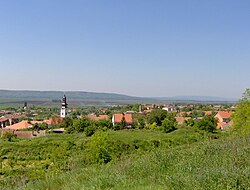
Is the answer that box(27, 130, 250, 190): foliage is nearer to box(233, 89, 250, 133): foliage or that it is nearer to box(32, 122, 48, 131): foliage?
box(233, 89, 250, 133): foliage

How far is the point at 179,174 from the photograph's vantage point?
492 cm

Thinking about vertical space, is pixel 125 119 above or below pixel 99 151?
below

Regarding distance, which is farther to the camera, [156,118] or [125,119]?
[125,119]

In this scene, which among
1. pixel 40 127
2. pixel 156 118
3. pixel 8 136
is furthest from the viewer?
pixel 40 127

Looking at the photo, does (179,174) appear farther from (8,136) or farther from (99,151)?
(8,136)

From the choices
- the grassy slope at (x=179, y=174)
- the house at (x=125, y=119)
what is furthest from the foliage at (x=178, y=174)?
the house at (x=125, y=119)

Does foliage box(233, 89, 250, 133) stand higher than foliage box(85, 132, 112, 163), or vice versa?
foliage box(233, 89, 250, 133)

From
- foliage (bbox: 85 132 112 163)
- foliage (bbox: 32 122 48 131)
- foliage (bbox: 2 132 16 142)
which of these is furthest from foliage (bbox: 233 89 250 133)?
foliage (bbox: 32 122 48 131)

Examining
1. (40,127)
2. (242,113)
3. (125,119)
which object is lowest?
(40,127)

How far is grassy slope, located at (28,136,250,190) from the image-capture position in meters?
4.27

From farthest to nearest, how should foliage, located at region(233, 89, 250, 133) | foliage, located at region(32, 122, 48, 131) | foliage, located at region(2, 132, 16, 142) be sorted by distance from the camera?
foliage, located at region(32, 122, 48, 131) → foliage, located at region(2, 132, 16, 142) → foliage, located at region(233, 89, 250, 133)

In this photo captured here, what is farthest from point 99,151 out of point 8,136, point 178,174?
point 8,136

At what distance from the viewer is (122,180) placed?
214 inches

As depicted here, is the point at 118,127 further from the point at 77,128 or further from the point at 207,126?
the point at 207,126
